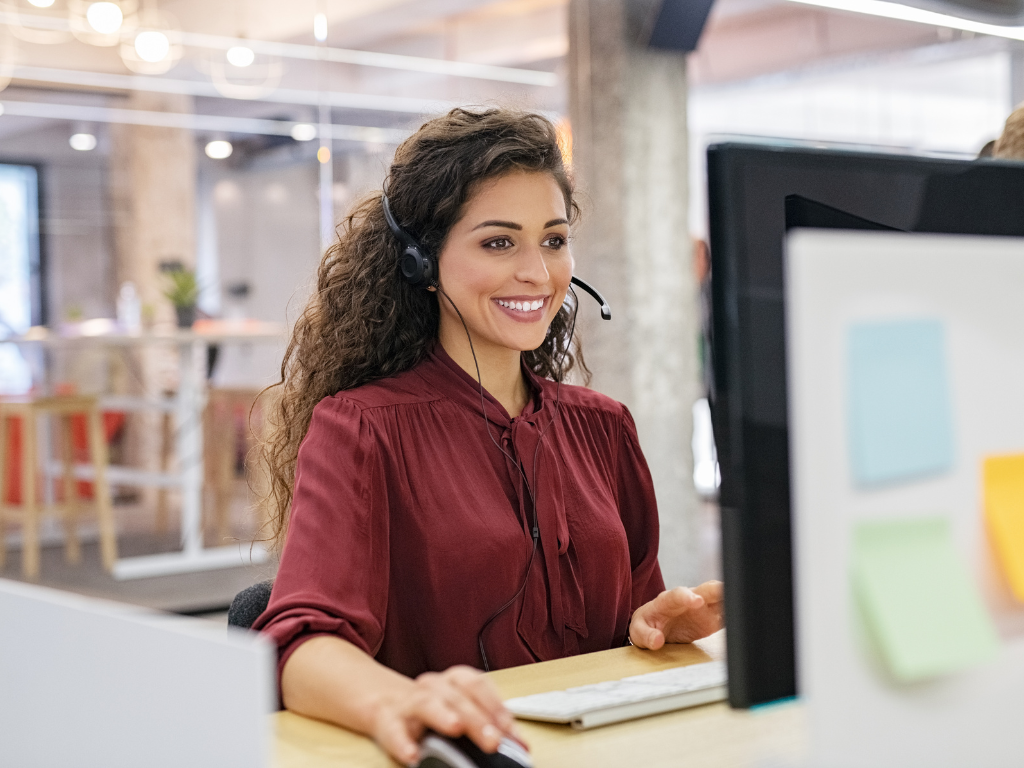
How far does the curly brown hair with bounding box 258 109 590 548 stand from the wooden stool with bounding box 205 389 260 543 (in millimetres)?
3852

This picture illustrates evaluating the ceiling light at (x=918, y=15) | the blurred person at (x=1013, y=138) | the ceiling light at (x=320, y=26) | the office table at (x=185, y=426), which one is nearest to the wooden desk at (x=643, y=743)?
the blurred person at (x=1013, y=138)

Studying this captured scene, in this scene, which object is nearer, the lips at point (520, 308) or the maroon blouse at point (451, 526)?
the maroon blouse at point (451, 526)

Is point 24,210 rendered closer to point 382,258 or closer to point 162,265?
point 162,265

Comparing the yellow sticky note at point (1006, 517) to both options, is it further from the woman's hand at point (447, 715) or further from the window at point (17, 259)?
the window at point (17, 259)

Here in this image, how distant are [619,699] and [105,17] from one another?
477cm

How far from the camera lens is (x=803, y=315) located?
1.76ft

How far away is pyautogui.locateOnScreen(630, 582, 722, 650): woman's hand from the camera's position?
1229 mm

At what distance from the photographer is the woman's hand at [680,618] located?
1.23 meters

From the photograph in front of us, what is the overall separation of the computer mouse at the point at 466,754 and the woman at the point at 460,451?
344mm

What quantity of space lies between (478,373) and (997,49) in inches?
203

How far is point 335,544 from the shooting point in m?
1.19

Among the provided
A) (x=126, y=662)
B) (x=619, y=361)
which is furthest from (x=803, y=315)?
(x=619, y=361)

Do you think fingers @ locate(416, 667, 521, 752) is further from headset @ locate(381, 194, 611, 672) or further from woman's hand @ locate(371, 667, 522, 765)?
headset @ locate(381, 194, 611, 672)

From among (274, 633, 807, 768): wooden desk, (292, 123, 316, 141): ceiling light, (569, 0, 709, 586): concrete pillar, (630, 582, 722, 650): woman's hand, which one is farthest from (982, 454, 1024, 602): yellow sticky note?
(292, 123, 316, 141): ceiling light
